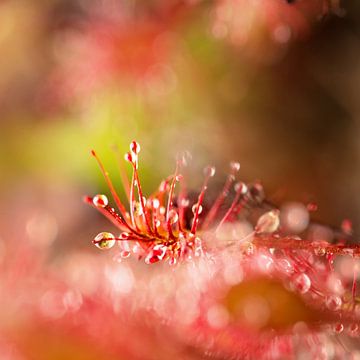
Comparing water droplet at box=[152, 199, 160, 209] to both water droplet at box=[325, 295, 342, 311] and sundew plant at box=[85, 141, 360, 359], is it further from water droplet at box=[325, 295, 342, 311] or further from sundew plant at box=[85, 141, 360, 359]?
water droplet at box=[325, 295, 342, 311]

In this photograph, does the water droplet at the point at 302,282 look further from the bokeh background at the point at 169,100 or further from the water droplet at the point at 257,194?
the bokeh background at the point at 169,100

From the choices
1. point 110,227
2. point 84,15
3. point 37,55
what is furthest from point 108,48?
point 110,227

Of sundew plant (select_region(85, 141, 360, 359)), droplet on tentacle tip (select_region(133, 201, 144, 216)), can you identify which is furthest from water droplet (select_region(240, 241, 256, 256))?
droplet on tentacle tip (select_region(133, 201, 144, 216))

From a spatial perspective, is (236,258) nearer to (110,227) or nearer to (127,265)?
(127,265)

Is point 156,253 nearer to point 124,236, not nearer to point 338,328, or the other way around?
point 124,236

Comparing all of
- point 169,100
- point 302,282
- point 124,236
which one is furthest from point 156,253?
point 169,100

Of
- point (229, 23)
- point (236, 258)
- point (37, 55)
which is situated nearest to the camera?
point (236, 258)
